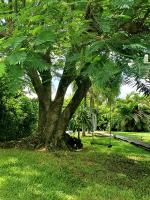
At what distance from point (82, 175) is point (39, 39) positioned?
232 inches

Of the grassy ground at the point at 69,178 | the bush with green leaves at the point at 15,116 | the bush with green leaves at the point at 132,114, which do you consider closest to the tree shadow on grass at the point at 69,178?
the grassy ground at the point at 69,178

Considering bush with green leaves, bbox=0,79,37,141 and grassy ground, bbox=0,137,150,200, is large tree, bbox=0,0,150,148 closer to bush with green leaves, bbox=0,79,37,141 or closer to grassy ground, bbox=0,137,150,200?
grassy ground, bbox=0,137,150,200

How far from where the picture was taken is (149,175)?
34.1 ft

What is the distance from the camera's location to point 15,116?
17.0 metres

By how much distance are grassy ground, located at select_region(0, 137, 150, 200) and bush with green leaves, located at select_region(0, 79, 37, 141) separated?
3.72 m

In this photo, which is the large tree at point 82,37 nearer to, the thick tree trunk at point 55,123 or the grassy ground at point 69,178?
the grassy ground at point 69,178

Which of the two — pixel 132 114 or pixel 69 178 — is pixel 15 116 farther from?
pixel 132 114

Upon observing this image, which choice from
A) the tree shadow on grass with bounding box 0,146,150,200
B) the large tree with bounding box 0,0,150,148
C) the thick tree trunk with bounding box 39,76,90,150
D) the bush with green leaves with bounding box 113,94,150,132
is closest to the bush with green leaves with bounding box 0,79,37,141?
the thick tree trunk with bounding box 39,76,90,150

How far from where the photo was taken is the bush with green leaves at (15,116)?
16422 millimetres

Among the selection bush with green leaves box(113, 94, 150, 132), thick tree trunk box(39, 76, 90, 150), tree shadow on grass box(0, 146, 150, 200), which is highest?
bush with green leaves box(113, 94, 150, 132)

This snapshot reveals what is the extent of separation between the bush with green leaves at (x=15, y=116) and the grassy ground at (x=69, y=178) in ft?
12.2

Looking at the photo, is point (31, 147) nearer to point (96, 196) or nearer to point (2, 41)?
point (96, 196)

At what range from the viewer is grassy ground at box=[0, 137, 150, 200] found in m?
7.74

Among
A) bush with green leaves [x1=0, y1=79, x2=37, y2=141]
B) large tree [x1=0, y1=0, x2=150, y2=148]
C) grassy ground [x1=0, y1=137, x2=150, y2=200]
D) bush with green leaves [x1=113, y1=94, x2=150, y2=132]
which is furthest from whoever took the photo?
bush with green leaves [x1=113, y1=94, x2=150, y2=132]
